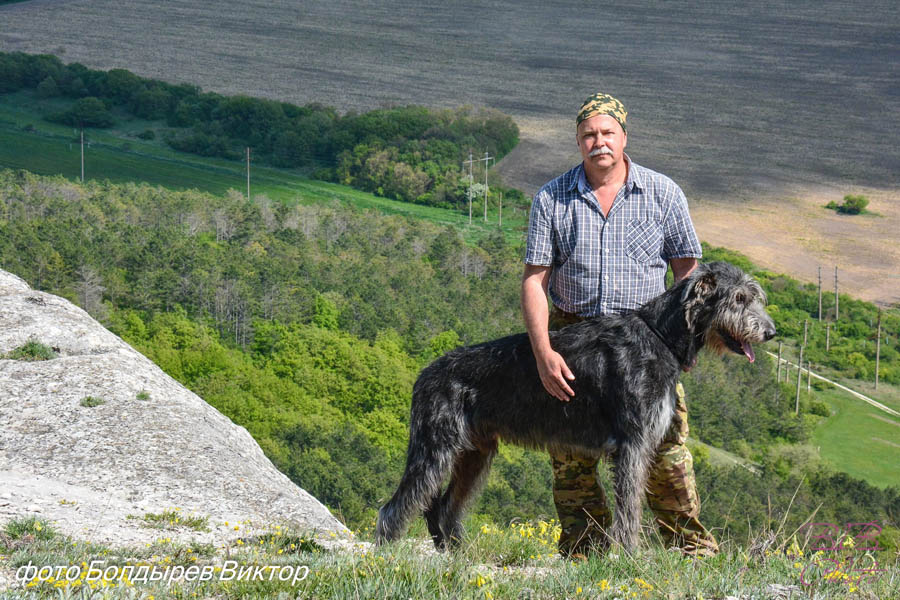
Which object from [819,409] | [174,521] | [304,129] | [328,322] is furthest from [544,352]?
[304,129]

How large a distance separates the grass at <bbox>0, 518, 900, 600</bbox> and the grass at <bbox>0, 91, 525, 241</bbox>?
12019 cm

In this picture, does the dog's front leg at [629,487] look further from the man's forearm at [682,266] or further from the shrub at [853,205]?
the shrub at [853,205]

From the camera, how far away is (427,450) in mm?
6422

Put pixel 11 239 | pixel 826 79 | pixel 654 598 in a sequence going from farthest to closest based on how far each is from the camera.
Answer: pixel 826 79, pixel 11 239, pixel 654 598

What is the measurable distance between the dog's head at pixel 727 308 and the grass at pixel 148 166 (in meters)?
120

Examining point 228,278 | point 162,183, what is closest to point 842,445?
point 228,278

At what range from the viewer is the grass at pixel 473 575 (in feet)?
16.6

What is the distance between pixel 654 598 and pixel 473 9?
514 ft

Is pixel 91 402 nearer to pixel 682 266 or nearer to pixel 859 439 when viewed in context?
pixel 682 266

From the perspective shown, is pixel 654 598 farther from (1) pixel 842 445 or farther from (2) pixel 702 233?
(2) pixel 702 233

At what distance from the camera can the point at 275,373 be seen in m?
77.2

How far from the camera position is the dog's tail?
636cm

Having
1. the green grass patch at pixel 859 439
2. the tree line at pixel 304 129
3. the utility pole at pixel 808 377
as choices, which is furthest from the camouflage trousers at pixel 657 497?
the tree line at pixel 304 129

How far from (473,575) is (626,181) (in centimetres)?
275
